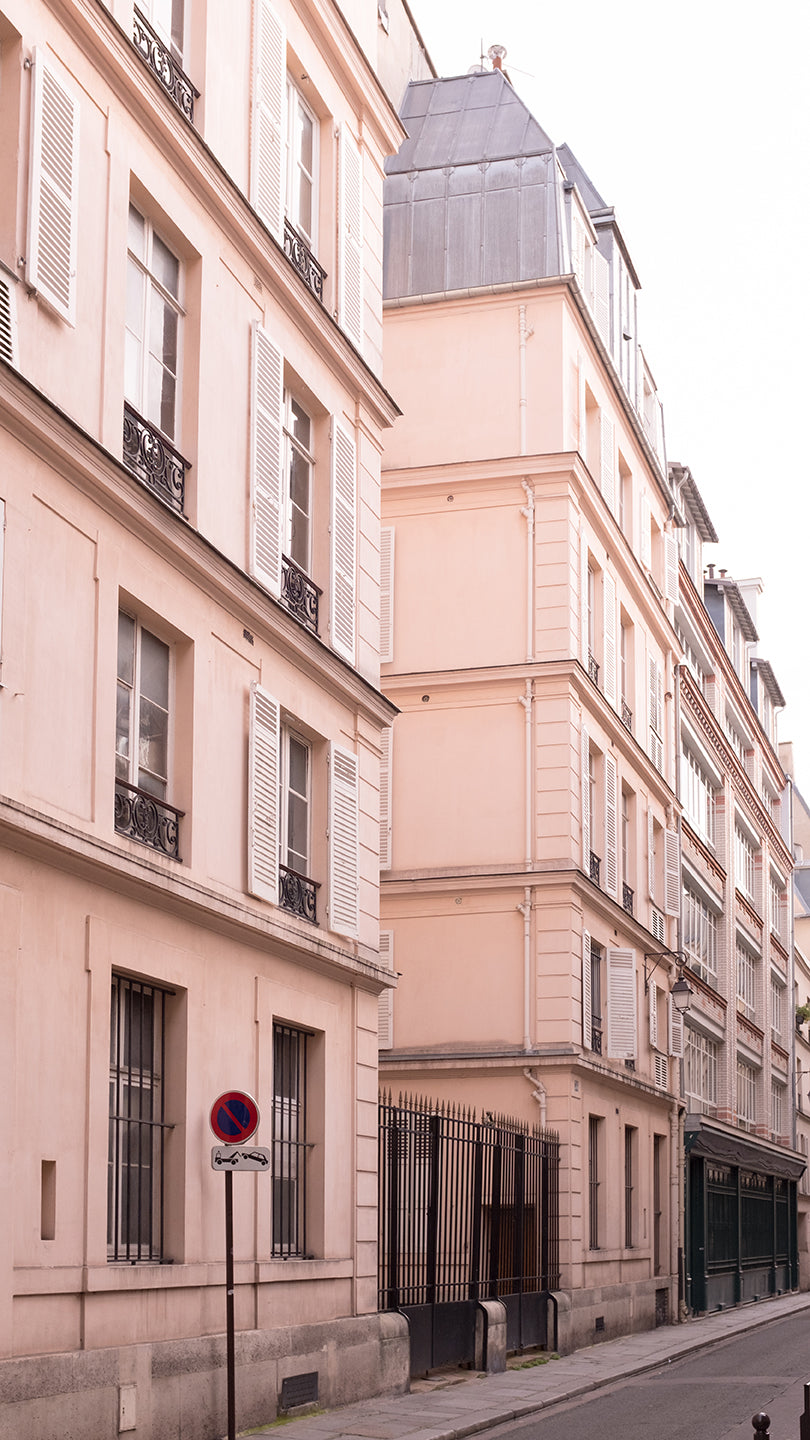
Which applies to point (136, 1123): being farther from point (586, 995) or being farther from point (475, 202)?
point (475, 202)

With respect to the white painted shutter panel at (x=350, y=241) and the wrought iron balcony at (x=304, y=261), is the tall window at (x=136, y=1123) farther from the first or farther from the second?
the white painted shutter panel at (x=350, y=241)

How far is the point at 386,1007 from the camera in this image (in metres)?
27.1

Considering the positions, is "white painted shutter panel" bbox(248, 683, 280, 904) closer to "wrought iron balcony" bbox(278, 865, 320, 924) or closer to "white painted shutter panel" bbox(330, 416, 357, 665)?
"wrought iron balcony" bbox(278, 865, 320, 924)

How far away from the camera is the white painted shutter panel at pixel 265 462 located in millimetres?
16016

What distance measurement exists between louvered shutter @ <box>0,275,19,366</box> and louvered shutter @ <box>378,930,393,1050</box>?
52.1ft

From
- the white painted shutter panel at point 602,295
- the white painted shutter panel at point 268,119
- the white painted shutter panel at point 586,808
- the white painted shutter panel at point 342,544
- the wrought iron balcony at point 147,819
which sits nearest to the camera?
the wrought iron balcony at point 147,819

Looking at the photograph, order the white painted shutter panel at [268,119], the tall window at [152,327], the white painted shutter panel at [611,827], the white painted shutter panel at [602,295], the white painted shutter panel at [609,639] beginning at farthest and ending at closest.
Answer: the white painted shutter panel at [602,295] < the white painted shutter panel at [609,639] < the white painted shutter panel at [611,827] < the white painted shutter panel at [268,119] < the tall window at [152,327]

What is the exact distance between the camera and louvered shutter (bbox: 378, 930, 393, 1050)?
1053 inches

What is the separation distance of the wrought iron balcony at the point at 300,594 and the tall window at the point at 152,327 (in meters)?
2.37

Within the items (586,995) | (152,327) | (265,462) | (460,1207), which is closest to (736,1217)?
(586,995)

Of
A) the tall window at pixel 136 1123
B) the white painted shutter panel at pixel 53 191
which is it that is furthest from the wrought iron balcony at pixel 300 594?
the white painted shutter panel at pixel 53 191

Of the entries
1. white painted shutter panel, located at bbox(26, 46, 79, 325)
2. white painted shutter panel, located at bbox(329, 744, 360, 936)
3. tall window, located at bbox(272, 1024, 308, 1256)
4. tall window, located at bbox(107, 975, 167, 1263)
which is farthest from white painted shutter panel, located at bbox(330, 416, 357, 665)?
white painted shutter panel, located at bbox(26, 46, 79, 325)

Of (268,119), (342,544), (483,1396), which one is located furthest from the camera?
(342,544)

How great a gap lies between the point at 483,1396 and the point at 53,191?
481 inches
